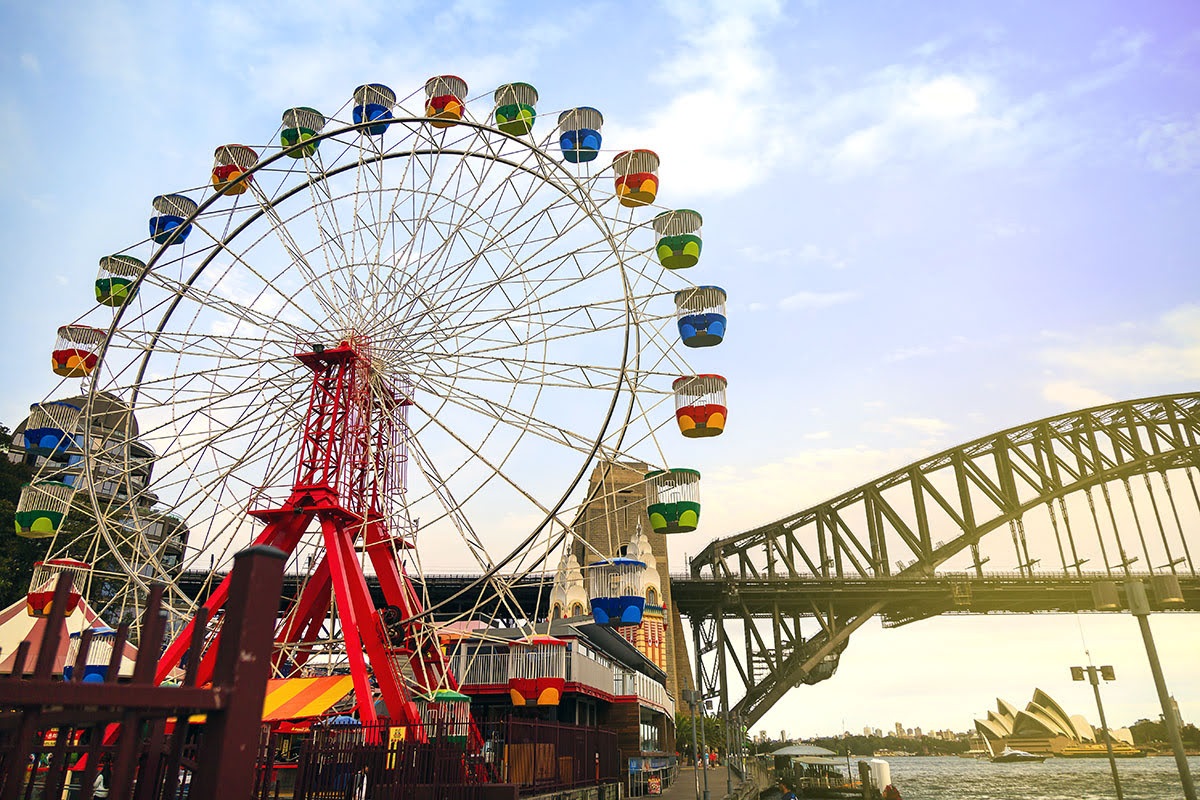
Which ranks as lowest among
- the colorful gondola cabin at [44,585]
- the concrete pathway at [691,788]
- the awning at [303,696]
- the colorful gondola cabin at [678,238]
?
the concrete pathway at [691,788]

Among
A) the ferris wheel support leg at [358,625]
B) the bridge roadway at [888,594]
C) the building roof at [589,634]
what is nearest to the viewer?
the ferris wheel support leg at [358,625]

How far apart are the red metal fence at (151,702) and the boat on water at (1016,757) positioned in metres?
171

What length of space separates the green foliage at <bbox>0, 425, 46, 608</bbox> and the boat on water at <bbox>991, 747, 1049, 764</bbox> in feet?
508

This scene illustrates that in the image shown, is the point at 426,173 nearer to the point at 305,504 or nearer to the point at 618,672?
the point at 305,504

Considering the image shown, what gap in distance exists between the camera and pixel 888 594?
62.9 m

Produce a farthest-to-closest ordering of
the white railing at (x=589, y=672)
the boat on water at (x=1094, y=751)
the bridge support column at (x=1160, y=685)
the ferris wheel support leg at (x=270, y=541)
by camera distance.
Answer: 1. the boat on water at (x=1094, y=751)
2. the white railing at (x=589, y=672)
3. the ferris wheel support leg at (x=270, y=541)
4. the bridge support column at (x=1160, y=685)

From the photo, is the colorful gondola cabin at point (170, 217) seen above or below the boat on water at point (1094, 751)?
above

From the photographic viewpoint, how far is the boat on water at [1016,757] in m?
144

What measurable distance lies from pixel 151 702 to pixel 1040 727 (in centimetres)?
17476

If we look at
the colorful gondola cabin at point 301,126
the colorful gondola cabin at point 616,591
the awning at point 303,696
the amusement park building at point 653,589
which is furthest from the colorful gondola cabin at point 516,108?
the amusement park building at point 653,589

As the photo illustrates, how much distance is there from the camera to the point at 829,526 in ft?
227

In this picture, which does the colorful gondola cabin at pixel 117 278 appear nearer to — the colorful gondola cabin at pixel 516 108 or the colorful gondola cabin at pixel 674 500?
the colorful gondola cabin at pixel 516 108

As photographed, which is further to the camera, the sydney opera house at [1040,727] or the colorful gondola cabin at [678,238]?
the sydney opera house at [1040,727]

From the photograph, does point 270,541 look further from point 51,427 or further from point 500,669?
point 51,427
